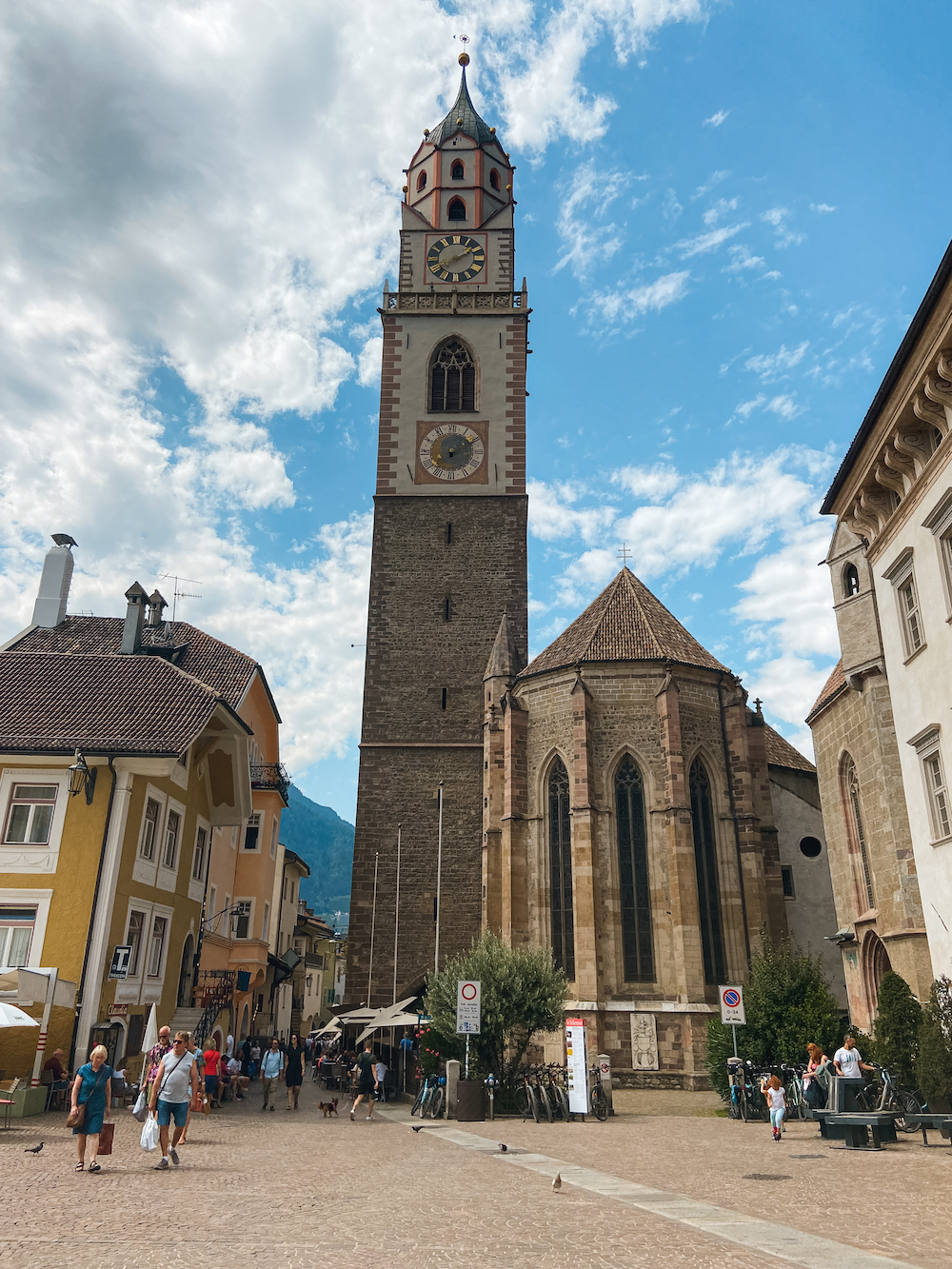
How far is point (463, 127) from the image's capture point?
4659 centimetres

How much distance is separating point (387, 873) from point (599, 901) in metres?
9.29

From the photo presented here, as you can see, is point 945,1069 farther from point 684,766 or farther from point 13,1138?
point 684,766

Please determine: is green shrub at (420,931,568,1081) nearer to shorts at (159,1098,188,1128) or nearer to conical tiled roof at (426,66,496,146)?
shorts at (159,1098,188,1128)

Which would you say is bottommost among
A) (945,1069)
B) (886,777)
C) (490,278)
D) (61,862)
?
(945,1069)

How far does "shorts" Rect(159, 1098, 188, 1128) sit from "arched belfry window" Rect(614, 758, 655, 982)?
17276 mm

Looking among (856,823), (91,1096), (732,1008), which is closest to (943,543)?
(732,1008)

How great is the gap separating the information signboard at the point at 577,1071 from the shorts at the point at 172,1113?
7939 mm

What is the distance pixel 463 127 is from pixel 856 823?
38.7 metres

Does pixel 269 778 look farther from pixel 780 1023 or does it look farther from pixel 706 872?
pixel 780 1023

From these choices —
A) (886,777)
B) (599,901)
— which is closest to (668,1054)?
(599,901)

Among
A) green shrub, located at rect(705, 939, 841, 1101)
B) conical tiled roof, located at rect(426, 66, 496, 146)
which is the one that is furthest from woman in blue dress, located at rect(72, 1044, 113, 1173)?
conical tiled roof, located at rect(426, 66, 496, 146)

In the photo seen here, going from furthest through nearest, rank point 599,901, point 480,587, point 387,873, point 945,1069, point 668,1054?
point 480,587 → point 387,873 → point 599,901 → point 668,1054 → point 945,1069

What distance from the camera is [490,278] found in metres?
42.4

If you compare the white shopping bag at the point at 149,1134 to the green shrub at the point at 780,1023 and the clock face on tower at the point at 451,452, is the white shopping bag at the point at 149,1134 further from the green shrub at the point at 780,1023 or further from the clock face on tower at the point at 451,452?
the clock face on tower at the point at 451,452
